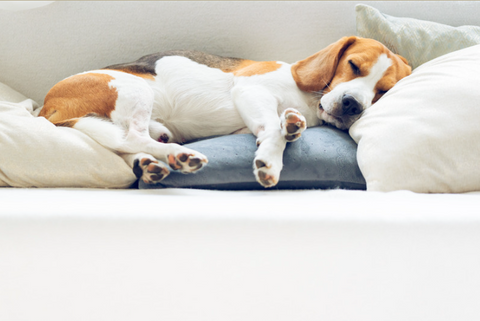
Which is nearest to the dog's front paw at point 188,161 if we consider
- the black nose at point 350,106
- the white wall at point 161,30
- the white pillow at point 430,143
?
the white pillow at point 430,143

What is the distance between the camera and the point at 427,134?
1.00m

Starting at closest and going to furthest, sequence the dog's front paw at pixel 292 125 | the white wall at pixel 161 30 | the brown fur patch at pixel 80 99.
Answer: the dog's front paw at pixel 292 125, the brown fur patch at pixel 80 99, the white wall at pixel 161 30

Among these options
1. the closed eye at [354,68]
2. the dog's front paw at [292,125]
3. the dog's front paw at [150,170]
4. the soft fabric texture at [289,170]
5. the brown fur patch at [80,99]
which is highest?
the brown fur patch at [80,99]

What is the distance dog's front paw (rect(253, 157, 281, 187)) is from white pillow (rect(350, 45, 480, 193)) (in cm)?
28

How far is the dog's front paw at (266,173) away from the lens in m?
1.00

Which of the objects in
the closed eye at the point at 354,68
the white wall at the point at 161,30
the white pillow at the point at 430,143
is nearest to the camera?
the white pillow at the point at 430,143

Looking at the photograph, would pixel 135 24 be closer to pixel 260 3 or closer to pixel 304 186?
pixel 260 3

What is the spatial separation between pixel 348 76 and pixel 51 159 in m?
1.14

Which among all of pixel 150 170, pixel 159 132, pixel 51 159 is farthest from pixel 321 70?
pixel 51 159

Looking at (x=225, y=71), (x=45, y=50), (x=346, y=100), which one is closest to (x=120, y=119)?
(x=225, y=71)

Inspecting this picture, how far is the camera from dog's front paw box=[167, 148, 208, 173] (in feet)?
3.30

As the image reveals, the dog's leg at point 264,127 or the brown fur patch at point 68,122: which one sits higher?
the brown fur patch at point 68,122

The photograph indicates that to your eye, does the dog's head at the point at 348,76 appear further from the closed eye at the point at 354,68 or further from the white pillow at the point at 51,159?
the white pillow at the point at 51,159

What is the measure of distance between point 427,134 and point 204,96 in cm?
88
